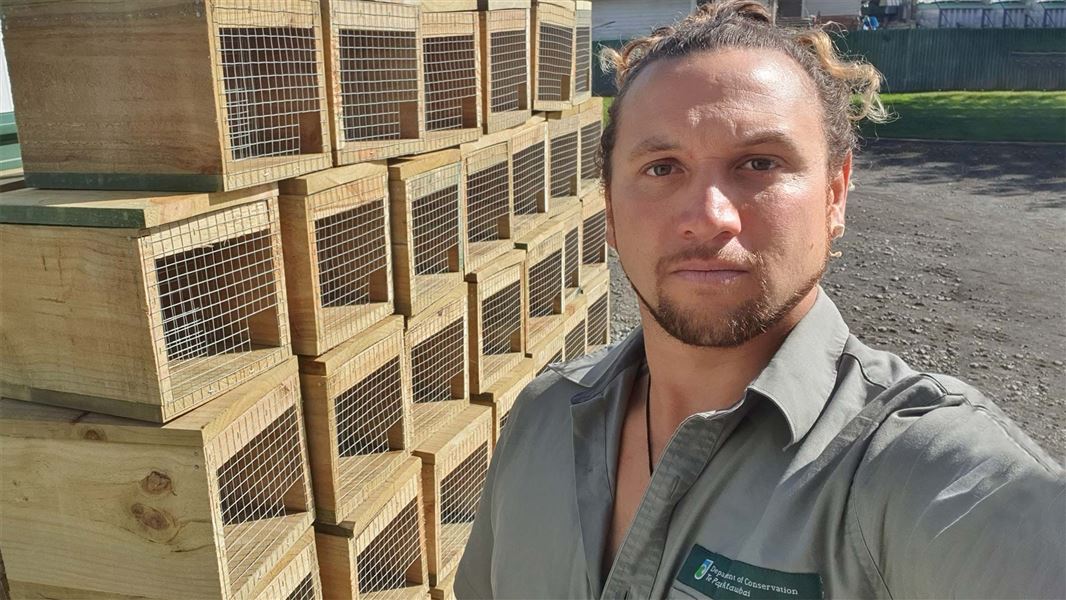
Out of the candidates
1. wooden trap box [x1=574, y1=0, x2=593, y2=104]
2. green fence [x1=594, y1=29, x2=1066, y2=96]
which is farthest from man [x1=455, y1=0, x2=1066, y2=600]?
green fence [x1=594, y1=29, x2=1066, y2=96]

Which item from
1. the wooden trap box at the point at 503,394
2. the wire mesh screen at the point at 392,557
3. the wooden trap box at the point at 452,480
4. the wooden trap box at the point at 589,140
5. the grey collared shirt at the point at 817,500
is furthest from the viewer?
the wooden trap box at the point at 589,140

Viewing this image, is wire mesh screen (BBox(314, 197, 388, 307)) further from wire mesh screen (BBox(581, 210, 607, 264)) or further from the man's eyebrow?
wire mesh screen (BBox(581, 210, 607, 264))

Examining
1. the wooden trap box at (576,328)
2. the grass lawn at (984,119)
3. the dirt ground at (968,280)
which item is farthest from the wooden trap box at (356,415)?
the grass lawn at (984,119)

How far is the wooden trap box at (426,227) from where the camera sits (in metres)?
3.14

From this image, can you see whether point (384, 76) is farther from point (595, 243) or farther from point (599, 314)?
point (599, 314)

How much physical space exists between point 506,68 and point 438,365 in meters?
1.36

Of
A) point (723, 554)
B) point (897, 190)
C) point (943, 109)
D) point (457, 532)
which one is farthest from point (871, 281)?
point (943, 109)

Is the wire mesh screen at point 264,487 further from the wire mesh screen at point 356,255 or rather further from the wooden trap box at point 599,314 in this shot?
the wooden trap box at point 599,314

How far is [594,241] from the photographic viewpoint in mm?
5605

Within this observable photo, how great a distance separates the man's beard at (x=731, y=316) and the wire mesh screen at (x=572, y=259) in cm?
303

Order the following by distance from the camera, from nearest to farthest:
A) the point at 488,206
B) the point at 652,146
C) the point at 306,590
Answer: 1. the point at 652,146
2. the point at 306,590
3. the point at 488,206

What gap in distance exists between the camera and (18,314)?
2.34m

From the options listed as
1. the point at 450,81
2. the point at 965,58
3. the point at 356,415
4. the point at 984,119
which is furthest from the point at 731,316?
the point at 965,58

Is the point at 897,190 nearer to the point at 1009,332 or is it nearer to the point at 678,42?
the point at 1009,332
